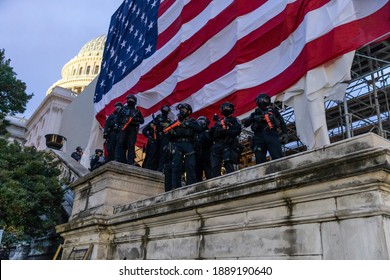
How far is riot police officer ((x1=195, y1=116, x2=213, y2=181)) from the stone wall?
156 centimetres

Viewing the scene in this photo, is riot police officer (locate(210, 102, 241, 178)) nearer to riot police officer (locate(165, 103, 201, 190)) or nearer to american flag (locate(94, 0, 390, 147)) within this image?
riot police officer (locate(165, 103, 201, 190))

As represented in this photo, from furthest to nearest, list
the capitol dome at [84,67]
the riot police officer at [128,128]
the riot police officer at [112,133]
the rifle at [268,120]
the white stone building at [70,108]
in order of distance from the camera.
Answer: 1. the capitol dome at [84,67]
2. the white stone building at [70,108]
3. the riot police officer at [112,133]
4. the riot police officer at [128,128]
5. the rifle at [268,120]

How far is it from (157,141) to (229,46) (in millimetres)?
2956

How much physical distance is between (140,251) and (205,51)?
19.1 ft

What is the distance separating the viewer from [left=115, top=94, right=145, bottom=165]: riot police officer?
25.7 feet

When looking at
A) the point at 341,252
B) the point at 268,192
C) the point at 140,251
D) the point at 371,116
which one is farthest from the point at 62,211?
the point at 371,116

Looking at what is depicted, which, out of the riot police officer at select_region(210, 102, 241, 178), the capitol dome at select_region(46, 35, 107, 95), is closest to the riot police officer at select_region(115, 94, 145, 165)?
the riot police officer at select_region(210, 102, 241, 178)

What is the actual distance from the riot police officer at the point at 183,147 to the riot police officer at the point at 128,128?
1635 millimetres

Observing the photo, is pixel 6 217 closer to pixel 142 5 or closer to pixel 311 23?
pixel 311 23

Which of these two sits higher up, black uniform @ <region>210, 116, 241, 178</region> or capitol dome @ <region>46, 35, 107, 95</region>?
capitol dome @ <region>46, 35, 107, 95</region>

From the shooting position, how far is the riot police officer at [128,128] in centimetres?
782

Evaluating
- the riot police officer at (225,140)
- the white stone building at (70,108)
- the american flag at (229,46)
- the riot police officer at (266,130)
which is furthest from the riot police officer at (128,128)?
the white stone building at (70,108)

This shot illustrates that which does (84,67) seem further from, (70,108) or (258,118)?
(258,118)

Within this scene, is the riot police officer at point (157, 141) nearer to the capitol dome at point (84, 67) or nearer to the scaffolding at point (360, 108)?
the scaffolding at point (360, 108)
